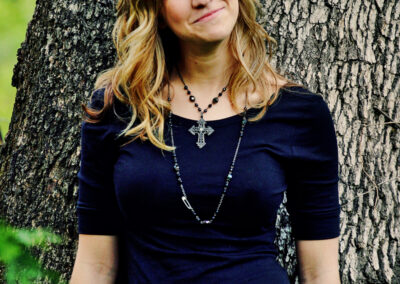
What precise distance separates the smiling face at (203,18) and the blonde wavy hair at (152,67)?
19 centimetres

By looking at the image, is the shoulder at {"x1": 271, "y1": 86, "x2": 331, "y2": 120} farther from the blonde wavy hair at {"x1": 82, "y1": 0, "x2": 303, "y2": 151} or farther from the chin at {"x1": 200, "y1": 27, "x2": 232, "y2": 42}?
the chin at {"x1": 200, "y1": 27, "x2": 232, "y2": 42}

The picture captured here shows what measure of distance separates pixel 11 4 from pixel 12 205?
4813 millimetres

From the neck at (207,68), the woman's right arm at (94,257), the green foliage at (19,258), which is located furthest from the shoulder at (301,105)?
the green foliage at (19,258)

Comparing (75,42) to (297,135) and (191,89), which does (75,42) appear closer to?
(191,89)

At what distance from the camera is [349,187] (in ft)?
7.73

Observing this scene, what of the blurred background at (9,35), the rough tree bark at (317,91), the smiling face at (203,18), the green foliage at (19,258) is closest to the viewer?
the green foliage at (19,258)

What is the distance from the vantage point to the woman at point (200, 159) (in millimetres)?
1831

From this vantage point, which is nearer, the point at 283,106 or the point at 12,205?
the point at 283,106

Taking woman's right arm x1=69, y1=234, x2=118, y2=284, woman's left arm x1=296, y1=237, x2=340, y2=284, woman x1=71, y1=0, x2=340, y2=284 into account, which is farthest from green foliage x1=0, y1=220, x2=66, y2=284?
woman's left arm x1=296, y1=237, x2=340, y2=284

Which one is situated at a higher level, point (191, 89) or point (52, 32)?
point (52, 32)

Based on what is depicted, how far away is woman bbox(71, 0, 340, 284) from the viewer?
72.1 inches

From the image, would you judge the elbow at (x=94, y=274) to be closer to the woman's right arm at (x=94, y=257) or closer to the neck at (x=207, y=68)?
the woman's right arm at (x=94, y=257)

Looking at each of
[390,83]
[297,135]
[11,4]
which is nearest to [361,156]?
[390,83]

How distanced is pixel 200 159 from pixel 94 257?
66 cm
